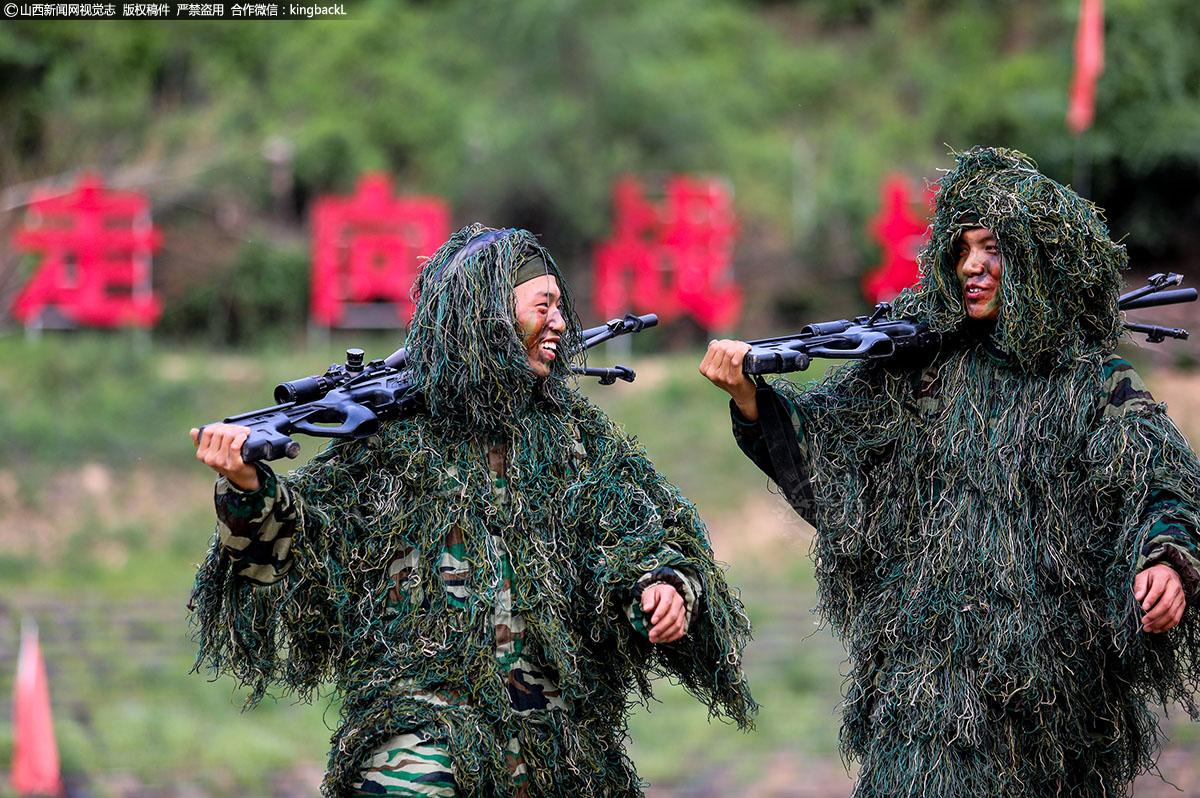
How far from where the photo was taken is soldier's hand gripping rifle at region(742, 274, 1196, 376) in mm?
3764

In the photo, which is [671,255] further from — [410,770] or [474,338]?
[410,770]

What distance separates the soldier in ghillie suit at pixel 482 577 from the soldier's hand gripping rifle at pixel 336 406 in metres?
0.07

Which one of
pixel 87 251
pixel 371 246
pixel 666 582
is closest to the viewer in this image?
pixel 666 582

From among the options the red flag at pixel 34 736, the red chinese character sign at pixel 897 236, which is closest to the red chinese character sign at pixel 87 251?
the red chinese character sign at pixel 897 236

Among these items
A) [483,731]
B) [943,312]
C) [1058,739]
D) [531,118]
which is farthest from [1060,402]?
[531,118]

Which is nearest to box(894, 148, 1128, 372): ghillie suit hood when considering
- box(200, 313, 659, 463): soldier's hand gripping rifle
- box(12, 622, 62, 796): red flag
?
box(200, 313, 659, 463): soldier's hand gripping rifle

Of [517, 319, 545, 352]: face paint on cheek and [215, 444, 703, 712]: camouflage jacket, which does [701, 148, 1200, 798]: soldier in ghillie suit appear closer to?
[517, 319, 545, 352]: face paint on cheek

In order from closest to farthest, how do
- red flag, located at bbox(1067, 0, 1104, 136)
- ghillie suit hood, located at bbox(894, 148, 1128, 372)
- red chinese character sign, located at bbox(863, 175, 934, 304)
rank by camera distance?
ghillie suit hood, located at bbox(894, 148, 1128, 372), red flag, located at bbox(1067, 0, 1104, 136), red chinese character sign, located at bbox(863, 175, 934, 304)

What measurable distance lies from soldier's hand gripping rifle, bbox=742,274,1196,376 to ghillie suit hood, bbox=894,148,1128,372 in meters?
0.09

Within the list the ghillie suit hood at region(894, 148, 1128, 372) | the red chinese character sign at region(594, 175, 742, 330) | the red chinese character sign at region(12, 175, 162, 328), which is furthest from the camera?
the red chinese character sign at region(594, 175, 742, 330)

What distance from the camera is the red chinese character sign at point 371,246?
1469cm

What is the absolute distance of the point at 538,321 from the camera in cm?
367

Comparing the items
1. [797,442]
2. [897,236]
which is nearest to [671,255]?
[897,236]

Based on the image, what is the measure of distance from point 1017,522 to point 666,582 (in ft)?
3.07
